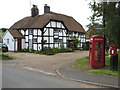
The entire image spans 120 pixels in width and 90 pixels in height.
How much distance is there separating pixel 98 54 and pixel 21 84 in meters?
6.69

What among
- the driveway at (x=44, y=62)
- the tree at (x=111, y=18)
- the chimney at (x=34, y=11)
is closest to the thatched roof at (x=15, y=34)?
the chimney at (x=34, y=11)

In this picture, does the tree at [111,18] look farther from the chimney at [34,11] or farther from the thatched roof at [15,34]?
the chimney at [34,11]

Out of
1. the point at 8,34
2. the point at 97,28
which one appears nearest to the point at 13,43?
the point at 8,34

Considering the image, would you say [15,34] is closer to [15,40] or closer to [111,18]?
[15,40]

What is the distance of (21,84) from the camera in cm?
795

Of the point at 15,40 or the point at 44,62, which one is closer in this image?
the point at 44,62

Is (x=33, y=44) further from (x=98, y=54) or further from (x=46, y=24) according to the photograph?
(x=98, y=54)

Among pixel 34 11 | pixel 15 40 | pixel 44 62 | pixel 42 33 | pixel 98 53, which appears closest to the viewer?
pixel 98 53

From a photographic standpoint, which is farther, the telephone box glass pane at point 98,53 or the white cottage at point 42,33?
the white cottage at point 42,33

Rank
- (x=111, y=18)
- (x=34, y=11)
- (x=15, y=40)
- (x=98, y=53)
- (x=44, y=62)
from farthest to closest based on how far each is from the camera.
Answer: (x=34, y=11) < (x=15, y=40) < (x=44, y=62) < (x=98, y=53) < (x=111, y=18)

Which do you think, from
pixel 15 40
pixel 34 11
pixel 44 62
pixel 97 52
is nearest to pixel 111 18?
pixel 97 52

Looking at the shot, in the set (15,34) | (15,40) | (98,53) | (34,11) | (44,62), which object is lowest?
(44,62)

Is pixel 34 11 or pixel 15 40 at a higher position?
pixel 34 11

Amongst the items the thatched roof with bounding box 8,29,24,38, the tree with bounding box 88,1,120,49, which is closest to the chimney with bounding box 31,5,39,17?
the thatched roof with bounding box 8,29,24,38
